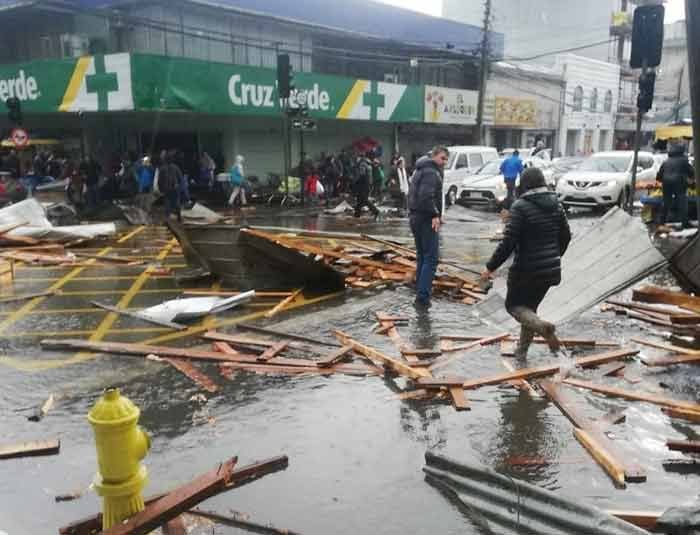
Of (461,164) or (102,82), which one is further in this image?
(461,164)

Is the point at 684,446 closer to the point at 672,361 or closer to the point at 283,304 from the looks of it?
the point at 672,361

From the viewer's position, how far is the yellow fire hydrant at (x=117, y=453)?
285 cm

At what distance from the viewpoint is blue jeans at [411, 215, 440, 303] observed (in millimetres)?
8102

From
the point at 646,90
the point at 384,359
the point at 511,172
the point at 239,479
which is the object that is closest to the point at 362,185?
the point at 511,172

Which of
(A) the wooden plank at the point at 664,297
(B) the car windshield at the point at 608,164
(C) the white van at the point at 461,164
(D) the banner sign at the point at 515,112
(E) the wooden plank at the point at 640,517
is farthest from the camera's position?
(D) the banner sign at the point at 515,112

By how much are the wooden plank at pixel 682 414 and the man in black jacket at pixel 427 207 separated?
3711 mm

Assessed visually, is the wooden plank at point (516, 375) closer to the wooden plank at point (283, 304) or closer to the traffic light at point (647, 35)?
the wooden plank at point (283, 304)

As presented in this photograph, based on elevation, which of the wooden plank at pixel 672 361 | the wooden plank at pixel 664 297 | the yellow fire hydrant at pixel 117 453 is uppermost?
the yellow fire hydrant at pixel 117 453

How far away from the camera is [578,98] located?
46.8 meters

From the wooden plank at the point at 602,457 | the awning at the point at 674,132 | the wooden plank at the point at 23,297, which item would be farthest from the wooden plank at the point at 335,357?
the awning at the point at 674,132

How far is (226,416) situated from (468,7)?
218ft

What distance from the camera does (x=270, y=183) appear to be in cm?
2497

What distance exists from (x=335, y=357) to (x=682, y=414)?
305cm

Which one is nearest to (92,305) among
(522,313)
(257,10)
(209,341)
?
(209,341)
